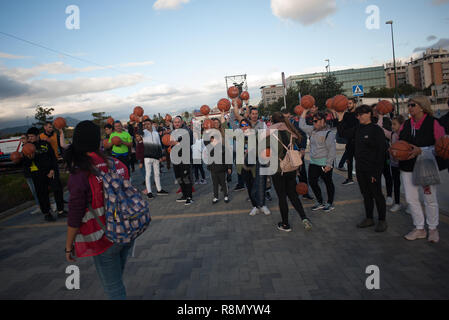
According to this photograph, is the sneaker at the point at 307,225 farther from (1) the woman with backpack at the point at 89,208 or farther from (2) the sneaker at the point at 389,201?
(1) the woman with backpack at the point at 89,208

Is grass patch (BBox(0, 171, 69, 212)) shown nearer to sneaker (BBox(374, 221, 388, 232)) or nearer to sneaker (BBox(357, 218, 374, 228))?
sneaker (BBox(357, 218, 374, 228))

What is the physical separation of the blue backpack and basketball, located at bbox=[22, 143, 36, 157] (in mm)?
5153

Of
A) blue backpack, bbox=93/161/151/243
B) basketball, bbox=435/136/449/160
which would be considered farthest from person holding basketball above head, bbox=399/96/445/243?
blue backpack, bbox=93/161/151/243

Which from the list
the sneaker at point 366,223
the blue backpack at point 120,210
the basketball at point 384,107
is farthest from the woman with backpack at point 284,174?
the blue backpack at point 120,210

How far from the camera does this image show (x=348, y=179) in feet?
24.7

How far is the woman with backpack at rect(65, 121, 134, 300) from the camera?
2211mm

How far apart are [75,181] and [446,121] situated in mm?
4971

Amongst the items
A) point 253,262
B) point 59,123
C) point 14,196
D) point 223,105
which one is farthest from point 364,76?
point 253,262

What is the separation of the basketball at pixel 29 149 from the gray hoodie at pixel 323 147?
604 cm

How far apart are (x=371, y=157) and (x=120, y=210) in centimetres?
371

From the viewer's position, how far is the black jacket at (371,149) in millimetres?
4305

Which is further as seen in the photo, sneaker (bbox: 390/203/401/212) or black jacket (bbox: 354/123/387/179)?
sneaker (bbox: 390/203/401/212)
